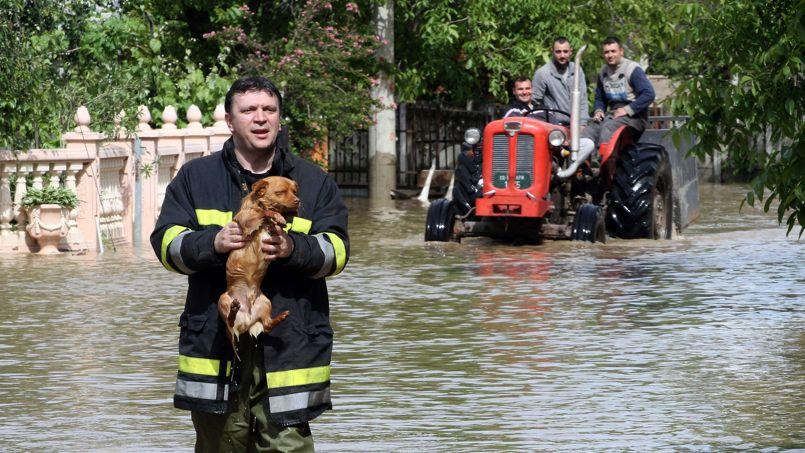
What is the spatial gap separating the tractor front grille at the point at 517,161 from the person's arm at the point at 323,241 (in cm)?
1261

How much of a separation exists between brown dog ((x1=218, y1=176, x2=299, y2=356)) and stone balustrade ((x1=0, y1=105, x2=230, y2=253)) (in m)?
14.0

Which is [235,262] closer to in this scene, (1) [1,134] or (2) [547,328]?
(2) [547,328]

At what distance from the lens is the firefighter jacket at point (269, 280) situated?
5.75 m

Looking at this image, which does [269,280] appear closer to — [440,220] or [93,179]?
[440,220]

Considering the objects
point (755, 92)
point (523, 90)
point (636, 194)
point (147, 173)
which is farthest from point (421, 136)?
point (755, 92)

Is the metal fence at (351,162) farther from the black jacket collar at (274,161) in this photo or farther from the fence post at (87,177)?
the black jacket collar at (274,161)

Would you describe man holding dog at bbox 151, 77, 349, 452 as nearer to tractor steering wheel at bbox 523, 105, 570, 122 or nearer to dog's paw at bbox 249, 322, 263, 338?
dog's paw at bbox 249, 322, 263, 338

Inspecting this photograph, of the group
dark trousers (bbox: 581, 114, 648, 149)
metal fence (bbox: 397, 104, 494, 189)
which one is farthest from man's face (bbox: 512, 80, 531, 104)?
metal fence (bbox: 397, 104, 494, 189)

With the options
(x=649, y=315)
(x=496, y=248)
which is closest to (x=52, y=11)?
(x=496, y=248)

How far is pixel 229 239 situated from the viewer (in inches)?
223

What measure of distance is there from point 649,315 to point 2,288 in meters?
5.49

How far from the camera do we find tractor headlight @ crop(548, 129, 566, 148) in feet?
60.0

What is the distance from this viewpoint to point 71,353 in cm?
1150

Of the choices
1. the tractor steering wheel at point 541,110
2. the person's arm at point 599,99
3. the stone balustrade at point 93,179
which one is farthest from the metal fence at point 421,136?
the tractor steering wheel at point 541,110
